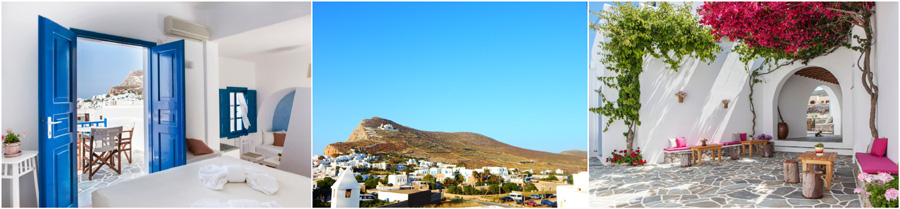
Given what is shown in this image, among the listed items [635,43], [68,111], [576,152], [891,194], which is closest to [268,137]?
[68,111]

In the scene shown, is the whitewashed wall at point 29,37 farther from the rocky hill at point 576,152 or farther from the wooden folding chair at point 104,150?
the rocky hill at point 576,152

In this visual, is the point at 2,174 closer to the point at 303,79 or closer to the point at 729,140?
the point at 303,79

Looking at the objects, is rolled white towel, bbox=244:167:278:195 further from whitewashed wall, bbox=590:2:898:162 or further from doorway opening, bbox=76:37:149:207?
whitewashed wall, bbox=590:2:898:162

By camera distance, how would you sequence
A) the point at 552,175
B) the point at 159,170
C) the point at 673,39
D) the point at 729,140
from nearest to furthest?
the point at 159,170, the point at 552,175, the point at 673,39, the point at 729,140

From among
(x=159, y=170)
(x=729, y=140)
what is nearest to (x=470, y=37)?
(x=159, y=170)

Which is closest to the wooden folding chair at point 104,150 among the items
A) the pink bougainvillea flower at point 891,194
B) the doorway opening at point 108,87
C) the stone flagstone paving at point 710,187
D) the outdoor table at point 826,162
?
the doorway opening at point 108,87

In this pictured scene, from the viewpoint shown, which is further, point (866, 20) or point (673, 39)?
point (673, 39)

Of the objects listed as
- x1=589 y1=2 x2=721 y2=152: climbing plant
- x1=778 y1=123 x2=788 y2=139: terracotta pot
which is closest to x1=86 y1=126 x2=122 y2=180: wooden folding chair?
x1=589 y1=2 x2=721 y2=152: climbing plant
